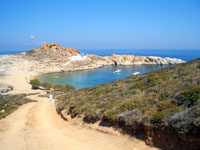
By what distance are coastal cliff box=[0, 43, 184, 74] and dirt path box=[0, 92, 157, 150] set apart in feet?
177

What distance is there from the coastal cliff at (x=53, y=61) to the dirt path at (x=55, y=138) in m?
54.0

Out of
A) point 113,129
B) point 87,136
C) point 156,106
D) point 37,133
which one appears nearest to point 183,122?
point 156,106

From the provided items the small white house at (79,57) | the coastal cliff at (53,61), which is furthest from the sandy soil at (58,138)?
the small white house at (79,57)

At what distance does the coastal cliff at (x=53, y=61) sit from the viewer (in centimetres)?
6347

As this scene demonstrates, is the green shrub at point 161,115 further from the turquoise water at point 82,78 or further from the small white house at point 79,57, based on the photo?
the small white house at point 79,57

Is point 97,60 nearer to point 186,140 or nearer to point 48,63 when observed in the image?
point 48,63

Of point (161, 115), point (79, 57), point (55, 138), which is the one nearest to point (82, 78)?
point (79, 57)

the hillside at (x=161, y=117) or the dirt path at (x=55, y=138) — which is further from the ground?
the hillside at (x=161, y=117)

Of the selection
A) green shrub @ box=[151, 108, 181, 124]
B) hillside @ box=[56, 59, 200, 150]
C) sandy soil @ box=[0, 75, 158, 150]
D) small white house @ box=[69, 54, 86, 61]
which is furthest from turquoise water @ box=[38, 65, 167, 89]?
green shrub @ box=[151, 108, 181, 124]

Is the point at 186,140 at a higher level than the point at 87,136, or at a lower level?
higher

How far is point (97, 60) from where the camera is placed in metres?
85.4

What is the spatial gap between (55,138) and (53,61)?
2609 inches

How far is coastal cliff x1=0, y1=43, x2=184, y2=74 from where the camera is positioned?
208 ft

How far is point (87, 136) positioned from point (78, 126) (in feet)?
5.06
